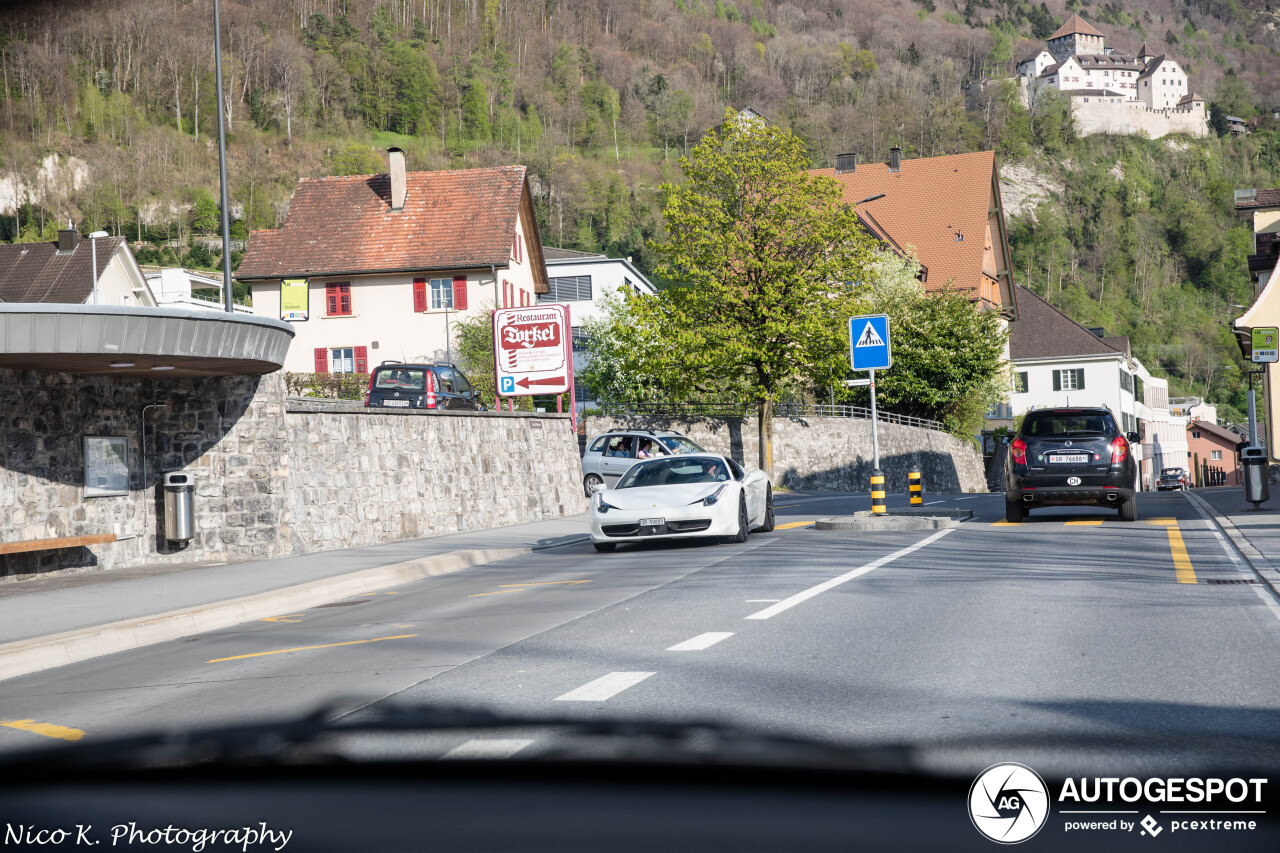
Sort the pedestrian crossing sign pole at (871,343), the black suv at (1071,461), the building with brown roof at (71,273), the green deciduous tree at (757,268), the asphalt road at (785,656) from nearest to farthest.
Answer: the asphalt road at (785,656) → the black suv at (1071,461) → the pedestrian crossing sign pole at (871,343) → the green deciduous tree at (757,268) → the building with brown roof at (71,273)

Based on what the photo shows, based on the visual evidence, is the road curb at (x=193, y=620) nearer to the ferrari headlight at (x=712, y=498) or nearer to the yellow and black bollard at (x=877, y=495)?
the ferrari headlight at (x=712, y=498)

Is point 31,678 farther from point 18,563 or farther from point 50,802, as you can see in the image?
point 18,563

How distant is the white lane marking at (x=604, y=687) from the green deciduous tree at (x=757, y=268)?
34.9 m

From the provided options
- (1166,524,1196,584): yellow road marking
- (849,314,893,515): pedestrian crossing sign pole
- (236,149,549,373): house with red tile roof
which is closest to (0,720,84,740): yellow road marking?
(1166,524,1196,584): yellow road marking

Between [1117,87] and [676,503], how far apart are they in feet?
639

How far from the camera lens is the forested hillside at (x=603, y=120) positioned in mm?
89625

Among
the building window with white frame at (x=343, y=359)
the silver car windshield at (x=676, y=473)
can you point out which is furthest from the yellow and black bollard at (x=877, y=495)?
the building window with white frame at (x=343, y=359)

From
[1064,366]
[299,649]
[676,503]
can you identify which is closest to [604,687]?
[299,649]

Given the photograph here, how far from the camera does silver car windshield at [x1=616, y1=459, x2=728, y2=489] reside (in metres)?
18.2

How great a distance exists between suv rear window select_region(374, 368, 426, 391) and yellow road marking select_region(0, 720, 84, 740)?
27.0 m

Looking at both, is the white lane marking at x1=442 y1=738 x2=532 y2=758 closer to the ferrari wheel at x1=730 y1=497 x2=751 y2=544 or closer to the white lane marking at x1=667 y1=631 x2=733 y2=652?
the white lane marking at x1=667 y1=631 x2=733 y2=652

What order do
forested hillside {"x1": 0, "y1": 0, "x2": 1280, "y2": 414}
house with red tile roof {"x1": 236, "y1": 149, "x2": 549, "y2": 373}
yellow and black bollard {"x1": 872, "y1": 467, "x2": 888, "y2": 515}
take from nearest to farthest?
yellow and black bollard {"x1": 872, "y1": 467, "x2": 888, "y2": 515}
house with red tile roof {"x1": 236, "y1": 149, "x2": 549, "y2": 373}
forested hillside {"x1": 0, "y1": 0, "x2": 1280, "y2": 414}

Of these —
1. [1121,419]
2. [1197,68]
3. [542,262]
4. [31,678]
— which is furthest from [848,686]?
[1197,68]

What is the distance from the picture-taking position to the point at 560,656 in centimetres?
805
